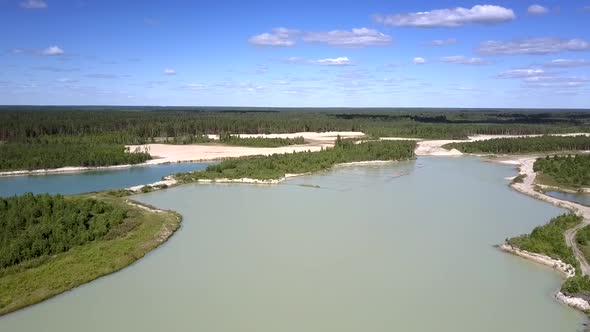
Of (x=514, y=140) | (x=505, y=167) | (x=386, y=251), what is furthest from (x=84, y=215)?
(x=514, y=140)

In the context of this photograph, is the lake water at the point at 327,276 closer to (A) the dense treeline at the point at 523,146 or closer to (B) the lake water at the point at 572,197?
(B) the lake water at the point at 572,197

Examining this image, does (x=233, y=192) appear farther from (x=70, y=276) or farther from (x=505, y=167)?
(x=505, y=167)

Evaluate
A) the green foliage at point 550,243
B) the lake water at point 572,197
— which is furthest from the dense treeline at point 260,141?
the green foliage at point 550,243

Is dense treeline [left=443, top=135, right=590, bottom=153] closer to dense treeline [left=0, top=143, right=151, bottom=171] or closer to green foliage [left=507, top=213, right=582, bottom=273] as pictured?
dense treeline [left=0, top=143, right=151, bottom=171]

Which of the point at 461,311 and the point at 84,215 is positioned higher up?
the point at 84,215

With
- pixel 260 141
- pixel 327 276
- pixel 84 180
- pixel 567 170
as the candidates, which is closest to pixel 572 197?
pixel 567 170

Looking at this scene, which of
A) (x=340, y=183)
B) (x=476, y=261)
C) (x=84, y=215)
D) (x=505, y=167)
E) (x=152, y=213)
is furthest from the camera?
(x=505, y=167)
